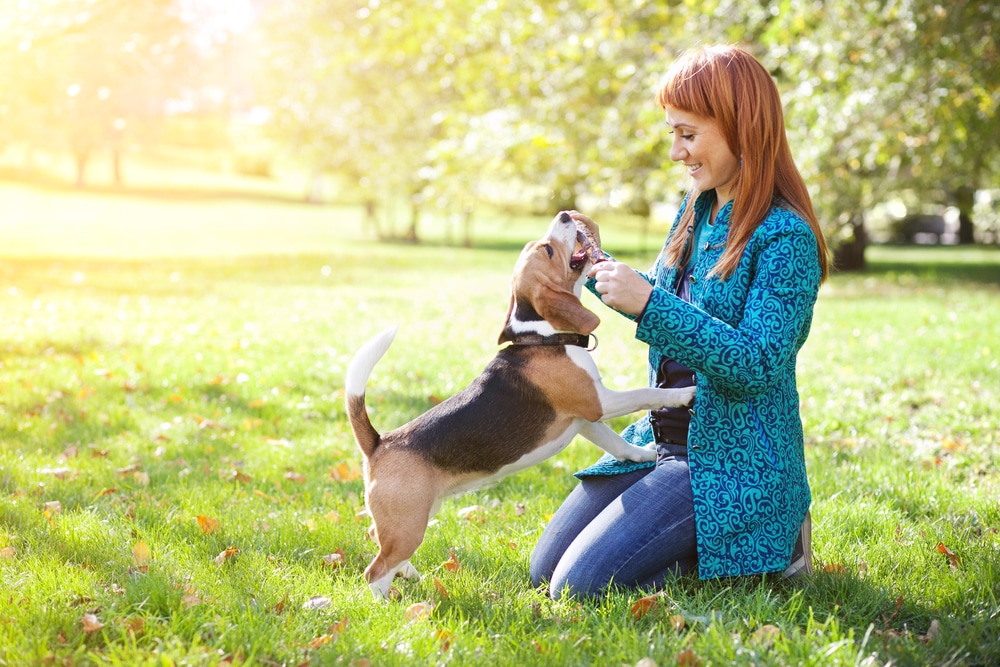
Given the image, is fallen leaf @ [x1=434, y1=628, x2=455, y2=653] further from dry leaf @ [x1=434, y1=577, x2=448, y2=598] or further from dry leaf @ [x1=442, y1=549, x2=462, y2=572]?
dry leaf @ [x1=442, y1=549, x2=462, y2=572]

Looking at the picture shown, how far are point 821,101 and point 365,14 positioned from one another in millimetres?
5428

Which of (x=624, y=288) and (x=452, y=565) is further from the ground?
(x=624, y=288)

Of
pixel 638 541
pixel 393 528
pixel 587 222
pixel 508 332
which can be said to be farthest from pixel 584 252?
pixel 393 528

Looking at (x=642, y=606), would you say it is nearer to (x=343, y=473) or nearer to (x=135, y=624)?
(x=135, y=624)

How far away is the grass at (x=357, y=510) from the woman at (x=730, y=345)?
0.58ft

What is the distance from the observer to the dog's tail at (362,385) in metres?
3.62

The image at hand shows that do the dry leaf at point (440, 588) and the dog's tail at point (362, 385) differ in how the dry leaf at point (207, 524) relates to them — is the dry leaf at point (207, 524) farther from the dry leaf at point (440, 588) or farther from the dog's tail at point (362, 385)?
the dry leaf at point (440, 588)

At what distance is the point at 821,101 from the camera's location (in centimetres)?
1000

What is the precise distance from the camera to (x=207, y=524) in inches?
171

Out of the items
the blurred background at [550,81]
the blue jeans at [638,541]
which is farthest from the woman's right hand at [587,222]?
the blurred background at [550,81]

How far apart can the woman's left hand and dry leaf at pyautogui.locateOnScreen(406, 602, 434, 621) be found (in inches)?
54.5

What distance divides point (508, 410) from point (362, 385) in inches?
24.2

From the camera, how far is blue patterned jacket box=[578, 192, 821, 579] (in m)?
3.25

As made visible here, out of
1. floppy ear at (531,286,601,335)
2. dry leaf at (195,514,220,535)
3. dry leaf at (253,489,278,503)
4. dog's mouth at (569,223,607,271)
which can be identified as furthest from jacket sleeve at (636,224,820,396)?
dry leaf at (253,489,278,503)
